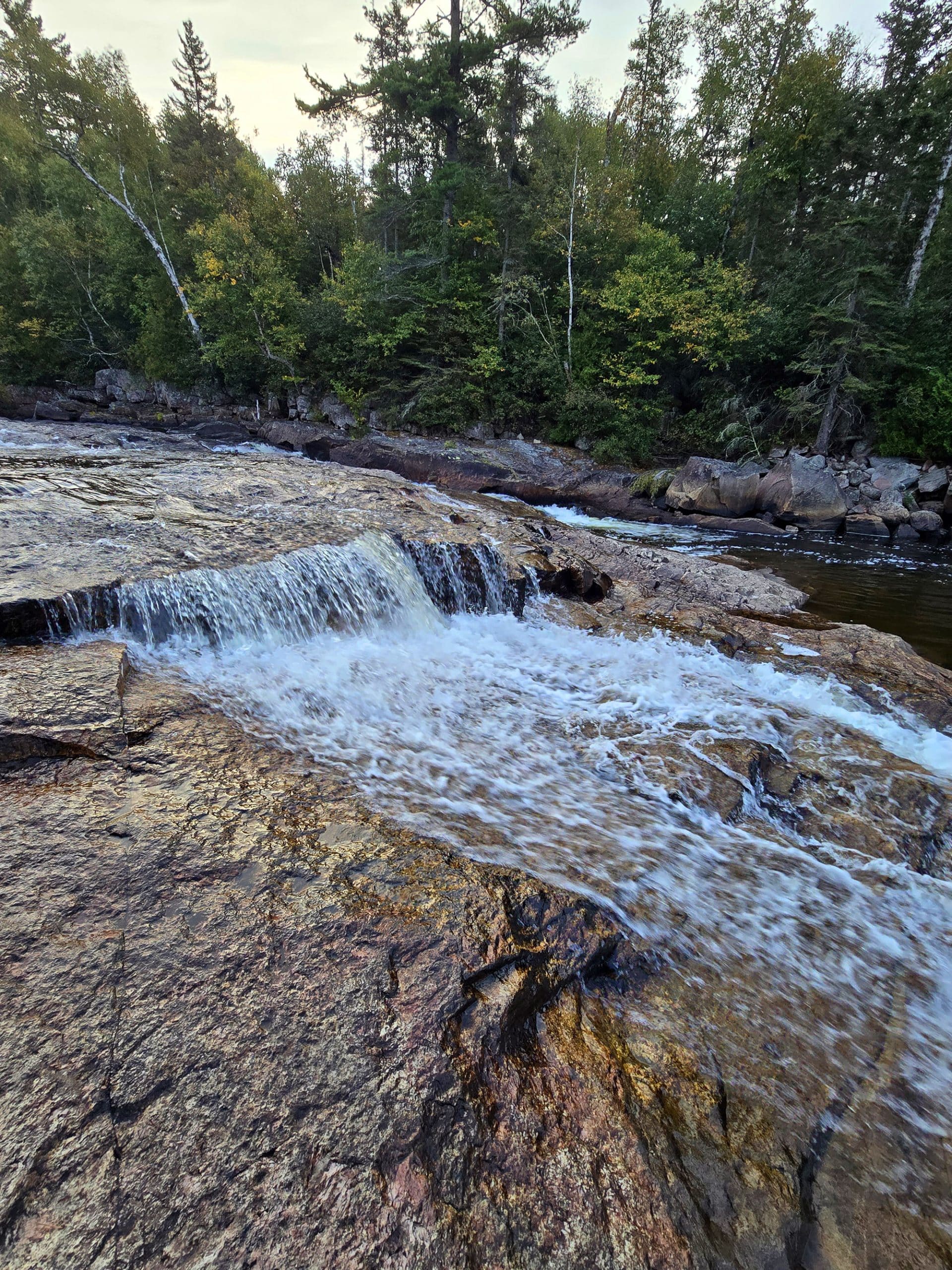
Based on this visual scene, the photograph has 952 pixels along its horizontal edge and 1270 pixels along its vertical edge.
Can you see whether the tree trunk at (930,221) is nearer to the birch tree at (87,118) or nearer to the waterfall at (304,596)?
the waterfall at (304,596)

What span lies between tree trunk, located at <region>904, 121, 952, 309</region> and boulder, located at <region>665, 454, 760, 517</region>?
7.36m

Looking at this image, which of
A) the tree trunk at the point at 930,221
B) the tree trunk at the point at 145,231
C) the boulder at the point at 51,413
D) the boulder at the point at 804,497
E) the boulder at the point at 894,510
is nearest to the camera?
the boulder at the point at 894,510

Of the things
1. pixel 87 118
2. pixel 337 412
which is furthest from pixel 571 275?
pixel 87 118

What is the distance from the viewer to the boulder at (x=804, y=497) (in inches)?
526

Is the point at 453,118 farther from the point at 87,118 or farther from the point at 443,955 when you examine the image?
the point at 443,955

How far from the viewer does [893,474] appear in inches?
544

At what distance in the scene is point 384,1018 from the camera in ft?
5.69

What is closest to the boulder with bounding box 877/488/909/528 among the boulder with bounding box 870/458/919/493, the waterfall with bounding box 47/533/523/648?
the boulder with bounding box 870/458/919/493

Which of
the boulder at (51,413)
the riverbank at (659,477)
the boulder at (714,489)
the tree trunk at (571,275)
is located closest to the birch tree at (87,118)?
the boulder at (51,413)

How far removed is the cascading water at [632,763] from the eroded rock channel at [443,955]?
0.07 ft

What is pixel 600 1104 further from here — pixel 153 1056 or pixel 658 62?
pixel 658 62

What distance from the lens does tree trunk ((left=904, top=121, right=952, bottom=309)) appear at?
49.9ft

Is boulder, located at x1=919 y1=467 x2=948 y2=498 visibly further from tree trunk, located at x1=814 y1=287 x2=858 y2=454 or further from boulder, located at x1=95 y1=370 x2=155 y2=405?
boulder, located at x1=95 y1=370 x2=155 y2=405

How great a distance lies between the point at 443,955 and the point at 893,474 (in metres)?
17.1
